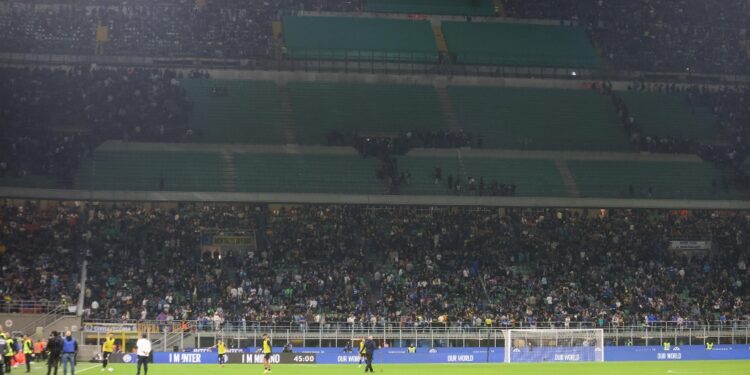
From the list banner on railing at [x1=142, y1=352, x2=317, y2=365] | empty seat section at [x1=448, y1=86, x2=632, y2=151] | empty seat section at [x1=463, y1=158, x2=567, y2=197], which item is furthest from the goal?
empty seat section at [x1=448, y1=86, x2=632, y2=151]

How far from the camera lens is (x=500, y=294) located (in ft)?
202

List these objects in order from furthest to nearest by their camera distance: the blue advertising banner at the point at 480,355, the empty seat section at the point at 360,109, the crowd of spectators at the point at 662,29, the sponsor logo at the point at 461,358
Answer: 1. the crowd of spectators at the point at 662,29
2. the empty seat section at the point at 360,109
3. the sponsor logo at the point at 461,358
4. the blue advertising banner at the point at 480,355

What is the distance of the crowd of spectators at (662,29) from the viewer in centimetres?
8031

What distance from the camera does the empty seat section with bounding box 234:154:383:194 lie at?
6644 centimetres

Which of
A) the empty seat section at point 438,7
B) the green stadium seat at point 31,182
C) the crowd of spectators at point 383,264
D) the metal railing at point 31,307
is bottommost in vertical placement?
the metal railing at point 31,307

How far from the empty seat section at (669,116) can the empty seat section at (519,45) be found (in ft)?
14.3

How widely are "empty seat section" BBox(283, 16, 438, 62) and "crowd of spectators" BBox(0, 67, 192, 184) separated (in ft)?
33.9

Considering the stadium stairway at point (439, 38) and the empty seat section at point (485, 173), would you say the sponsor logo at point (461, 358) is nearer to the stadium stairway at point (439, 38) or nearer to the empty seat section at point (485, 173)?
the empty seat section at point (485, 173)

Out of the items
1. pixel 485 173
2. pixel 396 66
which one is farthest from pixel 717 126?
pixel 396 66

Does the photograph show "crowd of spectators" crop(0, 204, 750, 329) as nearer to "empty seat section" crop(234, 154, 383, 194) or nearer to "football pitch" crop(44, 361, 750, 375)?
"empty seat section" crop(234, 154, 383, 194)

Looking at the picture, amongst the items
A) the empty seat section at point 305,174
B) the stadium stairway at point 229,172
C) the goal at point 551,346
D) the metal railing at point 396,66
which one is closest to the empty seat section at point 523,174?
the empty seat section at point 305,174

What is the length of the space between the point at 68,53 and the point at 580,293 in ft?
114

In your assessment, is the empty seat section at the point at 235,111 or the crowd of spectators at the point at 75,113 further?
the empty seat section at the point at 235,111

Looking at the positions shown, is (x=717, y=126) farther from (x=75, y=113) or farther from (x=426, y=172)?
(x=75, y=113)
